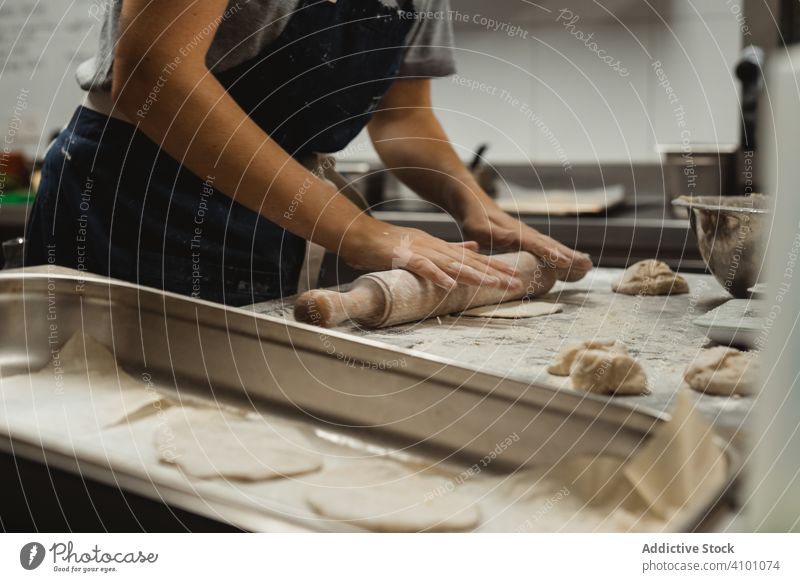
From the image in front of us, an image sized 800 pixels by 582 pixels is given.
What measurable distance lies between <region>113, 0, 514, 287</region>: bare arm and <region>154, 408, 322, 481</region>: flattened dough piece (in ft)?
0.45

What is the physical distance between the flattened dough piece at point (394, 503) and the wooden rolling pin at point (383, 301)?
12 centimetres

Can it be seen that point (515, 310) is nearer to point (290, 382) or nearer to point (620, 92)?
point (290, 382)

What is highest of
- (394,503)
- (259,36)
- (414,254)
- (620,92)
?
(620,92)

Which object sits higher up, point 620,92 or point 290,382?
point 620,92

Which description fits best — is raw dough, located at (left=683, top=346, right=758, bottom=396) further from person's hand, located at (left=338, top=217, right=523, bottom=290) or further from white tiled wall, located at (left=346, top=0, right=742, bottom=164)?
white tiled wall, located at (left=346, top=0, right=742, bottom=164)

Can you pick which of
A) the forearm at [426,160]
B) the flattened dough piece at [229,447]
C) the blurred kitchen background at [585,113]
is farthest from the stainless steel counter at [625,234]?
the flattened dough piece at [229,447]

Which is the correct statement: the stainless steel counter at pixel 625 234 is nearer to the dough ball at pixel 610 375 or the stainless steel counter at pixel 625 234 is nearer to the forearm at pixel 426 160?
the forearm at pixel 426 160

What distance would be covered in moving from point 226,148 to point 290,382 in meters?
0.16

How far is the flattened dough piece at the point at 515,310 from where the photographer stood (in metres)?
0.50

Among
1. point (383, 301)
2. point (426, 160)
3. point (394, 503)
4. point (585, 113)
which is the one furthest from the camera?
point (585, 113)

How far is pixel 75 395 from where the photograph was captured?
444mm

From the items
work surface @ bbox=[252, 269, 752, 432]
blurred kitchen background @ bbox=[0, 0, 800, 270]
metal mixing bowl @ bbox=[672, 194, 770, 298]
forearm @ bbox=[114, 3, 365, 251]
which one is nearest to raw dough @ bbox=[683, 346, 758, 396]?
work surface @ bbox=[252, 269, 752, 432]

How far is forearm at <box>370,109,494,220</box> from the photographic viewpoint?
584mm

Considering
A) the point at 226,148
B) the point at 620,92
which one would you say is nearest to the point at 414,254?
the point at 226,148
